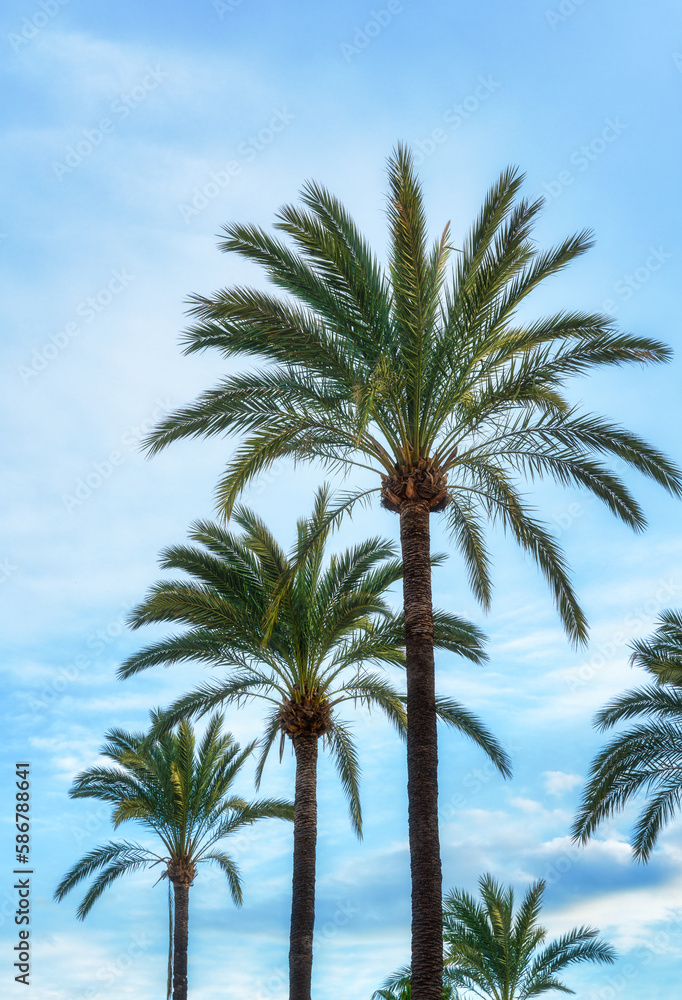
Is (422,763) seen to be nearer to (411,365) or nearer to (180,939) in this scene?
(411,365)

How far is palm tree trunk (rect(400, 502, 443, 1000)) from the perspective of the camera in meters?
10.8

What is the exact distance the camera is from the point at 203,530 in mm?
17531

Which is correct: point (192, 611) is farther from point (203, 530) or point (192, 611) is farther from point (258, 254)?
point (258, 254)

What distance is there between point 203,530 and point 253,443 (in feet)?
16.2

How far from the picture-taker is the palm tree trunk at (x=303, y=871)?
1580 centimetres

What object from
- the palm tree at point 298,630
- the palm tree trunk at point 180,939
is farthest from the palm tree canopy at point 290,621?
the palm tree trunk at point 180,939

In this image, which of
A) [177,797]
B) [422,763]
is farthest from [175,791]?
[422,763]

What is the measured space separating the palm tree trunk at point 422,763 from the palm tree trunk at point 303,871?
225 inches

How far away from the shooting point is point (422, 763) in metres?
11.5

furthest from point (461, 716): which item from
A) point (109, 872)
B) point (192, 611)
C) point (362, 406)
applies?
point (109, 872)

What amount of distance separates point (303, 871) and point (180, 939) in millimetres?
9188

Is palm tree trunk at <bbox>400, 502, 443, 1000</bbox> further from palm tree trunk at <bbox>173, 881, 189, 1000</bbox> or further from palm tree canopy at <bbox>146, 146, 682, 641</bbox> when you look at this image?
palm tree trunk at <bbox>173, 881, 189, 1000</bbox>

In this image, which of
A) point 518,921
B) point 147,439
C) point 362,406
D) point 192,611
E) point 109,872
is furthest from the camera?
point 109,872

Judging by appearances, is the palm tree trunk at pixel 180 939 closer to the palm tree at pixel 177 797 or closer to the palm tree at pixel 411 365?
the palm tree at pixel 177 797
